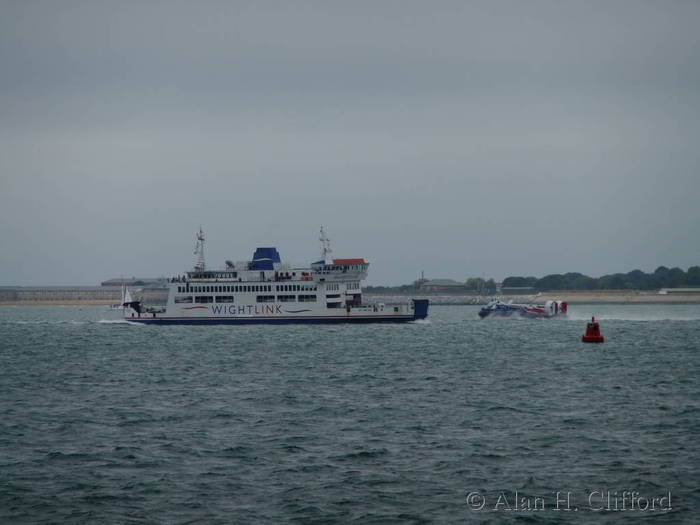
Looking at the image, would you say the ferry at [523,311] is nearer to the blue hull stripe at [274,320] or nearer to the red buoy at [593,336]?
the blue hull stripe at [274,320]

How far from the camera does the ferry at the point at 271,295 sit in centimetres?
8838

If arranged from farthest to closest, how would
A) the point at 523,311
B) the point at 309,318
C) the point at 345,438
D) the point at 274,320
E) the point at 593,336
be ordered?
the point at 523,311 → the point at 274,320 → the point at 309,318 → the point at 593,336 → the point at 345,438

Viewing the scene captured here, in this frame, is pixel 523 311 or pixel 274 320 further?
pixel 523 311

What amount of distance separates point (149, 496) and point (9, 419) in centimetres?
1252

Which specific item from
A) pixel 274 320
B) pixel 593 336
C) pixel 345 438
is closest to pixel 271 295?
pixel 274 320

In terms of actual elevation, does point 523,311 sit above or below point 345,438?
above

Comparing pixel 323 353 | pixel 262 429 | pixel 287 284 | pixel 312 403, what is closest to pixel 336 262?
pixel 287 284

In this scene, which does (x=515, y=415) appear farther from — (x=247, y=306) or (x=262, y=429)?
(x=247, y=306)

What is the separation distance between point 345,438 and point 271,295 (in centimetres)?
6196

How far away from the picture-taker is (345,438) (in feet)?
89.3

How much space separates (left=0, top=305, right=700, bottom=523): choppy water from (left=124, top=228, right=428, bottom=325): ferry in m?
34.6

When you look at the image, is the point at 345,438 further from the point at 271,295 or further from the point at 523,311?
the point at 523,311

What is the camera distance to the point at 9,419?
102 ft

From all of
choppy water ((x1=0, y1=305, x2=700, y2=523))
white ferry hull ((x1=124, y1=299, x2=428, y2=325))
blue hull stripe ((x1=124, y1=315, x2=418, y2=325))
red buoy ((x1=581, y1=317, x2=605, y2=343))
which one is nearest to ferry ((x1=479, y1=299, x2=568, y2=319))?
white ferry hull ((x1=124, y1=299, x2=428, y2=325))
